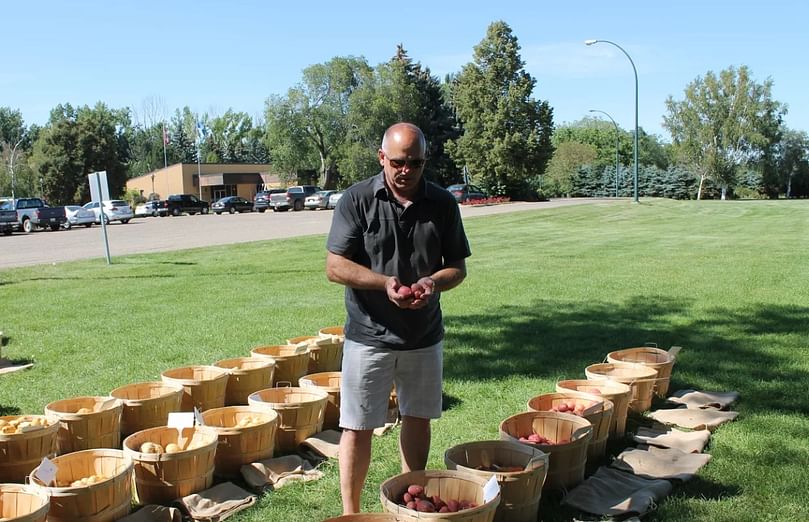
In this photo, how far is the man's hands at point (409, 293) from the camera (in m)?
3.15

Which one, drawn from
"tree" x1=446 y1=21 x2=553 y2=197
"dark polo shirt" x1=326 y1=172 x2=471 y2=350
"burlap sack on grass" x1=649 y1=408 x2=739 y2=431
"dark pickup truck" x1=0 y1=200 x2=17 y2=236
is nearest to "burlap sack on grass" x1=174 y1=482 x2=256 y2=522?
"dark polo shirt" x1=326 y1=172 x2=471 y2=350

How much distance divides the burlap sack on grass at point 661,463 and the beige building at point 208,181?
7119 cm

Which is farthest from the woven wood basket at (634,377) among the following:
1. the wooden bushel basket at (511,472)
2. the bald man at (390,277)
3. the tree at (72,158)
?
the tree at (72,158)

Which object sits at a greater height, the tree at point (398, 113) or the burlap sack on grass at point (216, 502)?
the tree at point (398, 113)

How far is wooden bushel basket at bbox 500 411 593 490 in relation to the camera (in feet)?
13.3

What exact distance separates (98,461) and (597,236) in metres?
20.0

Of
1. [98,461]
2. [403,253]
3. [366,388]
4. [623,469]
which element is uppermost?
[403,253]

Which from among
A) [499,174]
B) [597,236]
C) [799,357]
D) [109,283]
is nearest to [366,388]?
[799,357]

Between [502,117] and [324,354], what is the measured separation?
49.3 meters

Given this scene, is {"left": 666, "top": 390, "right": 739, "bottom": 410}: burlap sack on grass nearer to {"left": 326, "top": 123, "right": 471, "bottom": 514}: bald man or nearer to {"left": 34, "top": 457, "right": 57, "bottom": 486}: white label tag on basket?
{"left": 326, "top": 123, "right": 471, "bottom": 514}: bald man

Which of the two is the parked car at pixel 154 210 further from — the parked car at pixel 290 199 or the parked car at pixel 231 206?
the parked car at pixel 290 199

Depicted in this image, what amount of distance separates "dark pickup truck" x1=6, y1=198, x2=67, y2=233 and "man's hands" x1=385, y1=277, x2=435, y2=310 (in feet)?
115

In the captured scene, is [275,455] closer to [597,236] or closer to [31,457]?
[31,457]

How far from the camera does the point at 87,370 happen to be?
6.79m
